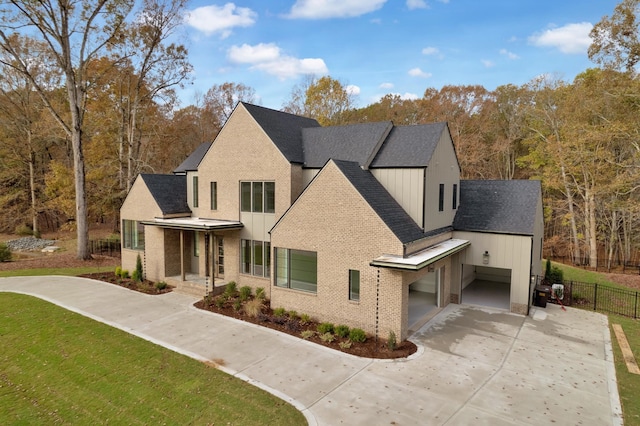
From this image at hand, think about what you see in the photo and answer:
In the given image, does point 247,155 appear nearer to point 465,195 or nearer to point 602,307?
point 465,195

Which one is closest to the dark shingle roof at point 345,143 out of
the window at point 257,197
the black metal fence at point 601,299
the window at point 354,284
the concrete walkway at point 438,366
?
the window at point 257,197

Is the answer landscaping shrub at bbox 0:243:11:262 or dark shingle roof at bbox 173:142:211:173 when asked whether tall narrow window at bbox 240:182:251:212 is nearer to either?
dark shingle roof at bbox 173:142:211:173

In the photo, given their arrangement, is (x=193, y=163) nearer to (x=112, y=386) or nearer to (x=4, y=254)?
(x=112, y=386)

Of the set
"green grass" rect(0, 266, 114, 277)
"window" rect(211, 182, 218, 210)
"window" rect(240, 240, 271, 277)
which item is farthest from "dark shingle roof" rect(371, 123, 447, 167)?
"green grass" rect(0, 266, 114, 277)

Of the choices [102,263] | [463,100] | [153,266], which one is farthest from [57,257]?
[463,100]

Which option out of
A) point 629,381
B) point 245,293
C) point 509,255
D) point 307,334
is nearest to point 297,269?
point 307,334
